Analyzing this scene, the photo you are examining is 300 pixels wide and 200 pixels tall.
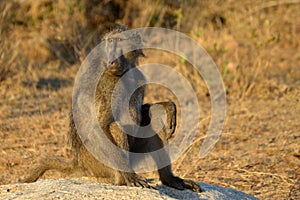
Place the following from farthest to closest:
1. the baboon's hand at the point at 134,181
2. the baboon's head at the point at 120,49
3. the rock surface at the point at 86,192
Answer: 1. the baboon's head at the point at 120,49
2. the baboon's hand at the point at 134,181
3. the rock surface at the point at 86,192

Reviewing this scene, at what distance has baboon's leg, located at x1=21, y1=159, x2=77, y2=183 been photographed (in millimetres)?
4238

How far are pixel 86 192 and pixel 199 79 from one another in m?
5.24

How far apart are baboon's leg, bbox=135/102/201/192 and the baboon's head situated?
1.11ft

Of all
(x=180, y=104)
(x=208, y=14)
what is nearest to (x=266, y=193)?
(x=180, y=104)

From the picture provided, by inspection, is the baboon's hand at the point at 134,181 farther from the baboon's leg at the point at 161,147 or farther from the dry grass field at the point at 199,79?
the dry grass field at the point at 199,79

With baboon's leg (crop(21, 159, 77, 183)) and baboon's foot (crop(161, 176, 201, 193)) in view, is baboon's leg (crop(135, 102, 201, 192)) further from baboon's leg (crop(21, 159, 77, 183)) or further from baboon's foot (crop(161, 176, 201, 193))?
baboon's leg (crop(21, 159, 77, 183))

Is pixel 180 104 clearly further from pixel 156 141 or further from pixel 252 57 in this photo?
pixel 156 141

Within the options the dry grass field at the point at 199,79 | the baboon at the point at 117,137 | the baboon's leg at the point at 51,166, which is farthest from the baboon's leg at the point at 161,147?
the dry grass field at the point at 199,79

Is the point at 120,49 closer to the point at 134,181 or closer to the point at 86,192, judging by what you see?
the point at 134,181

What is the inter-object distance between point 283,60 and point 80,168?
672cm

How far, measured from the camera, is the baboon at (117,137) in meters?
3.96

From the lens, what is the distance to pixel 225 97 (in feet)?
26.9

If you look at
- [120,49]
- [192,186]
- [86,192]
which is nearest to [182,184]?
[192,186]

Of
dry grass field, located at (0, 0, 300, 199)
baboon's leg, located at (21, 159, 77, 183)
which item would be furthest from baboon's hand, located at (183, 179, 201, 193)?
dry grass field, located at (0, 0, 300, 199)
